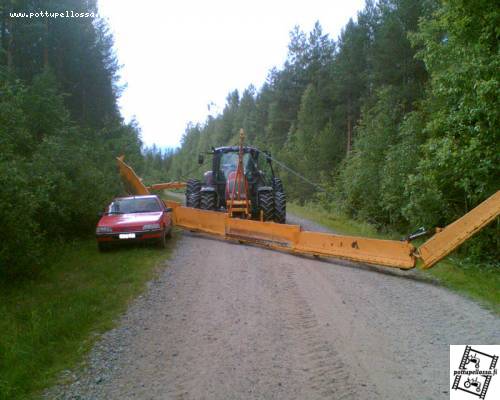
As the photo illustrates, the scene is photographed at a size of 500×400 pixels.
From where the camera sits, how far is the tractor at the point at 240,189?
1409 cm

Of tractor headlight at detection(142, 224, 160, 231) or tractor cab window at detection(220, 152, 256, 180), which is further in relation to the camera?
tractor cab window at detection(220, 152, 256, 180)

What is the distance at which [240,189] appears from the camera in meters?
14.3

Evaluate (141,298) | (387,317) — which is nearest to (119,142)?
(141,298)

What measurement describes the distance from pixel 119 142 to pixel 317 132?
15834mm

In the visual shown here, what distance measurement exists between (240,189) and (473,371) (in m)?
10.2

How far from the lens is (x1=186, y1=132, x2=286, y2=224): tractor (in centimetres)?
1409

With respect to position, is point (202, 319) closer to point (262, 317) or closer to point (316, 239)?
point (262, 317)

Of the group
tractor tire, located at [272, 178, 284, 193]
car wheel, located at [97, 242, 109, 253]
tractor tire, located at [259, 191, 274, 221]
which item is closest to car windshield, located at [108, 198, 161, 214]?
car wheel, located at [97, 242, 109, 253]

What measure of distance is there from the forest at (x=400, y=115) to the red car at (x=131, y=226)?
22.0ft

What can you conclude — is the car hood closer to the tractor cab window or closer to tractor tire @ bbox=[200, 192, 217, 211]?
tractor tire @ bbox=[200, 192, 217, 211]

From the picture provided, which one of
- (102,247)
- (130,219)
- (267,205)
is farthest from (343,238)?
(102,247)

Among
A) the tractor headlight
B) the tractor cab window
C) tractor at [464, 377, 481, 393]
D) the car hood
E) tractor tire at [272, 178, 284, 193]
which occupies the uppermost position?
the tractor cab window

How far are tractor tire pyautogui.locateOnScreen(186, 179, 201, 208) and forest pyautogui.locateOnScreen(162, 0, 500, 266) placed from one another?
282 centimetres

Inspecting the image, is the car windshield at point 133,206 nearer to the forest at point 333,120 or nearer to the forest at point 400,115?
the forest at point 333,120
